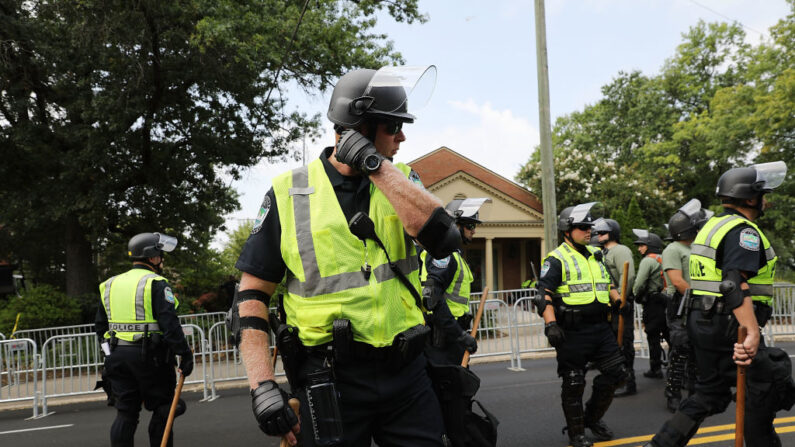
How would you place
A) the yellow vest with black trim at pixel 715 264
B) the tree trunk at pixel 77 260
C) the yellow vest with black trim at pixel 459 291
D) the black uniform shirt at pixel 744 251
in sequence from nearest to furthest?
the black uniform shirt at pixel 744 251 → the yellow vest with black trim at pixel 715 264 → the yellow vest with black trim at pixel 459 291 → the tree trunk at pixel 77 260

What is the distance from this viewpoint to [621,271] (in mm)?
7184

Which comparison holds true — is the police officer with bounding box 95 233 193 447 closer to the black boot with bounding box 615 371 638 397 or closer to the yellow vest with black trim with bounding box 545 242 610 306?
the yellow vest with black trim with bounding box 545 242 610 306

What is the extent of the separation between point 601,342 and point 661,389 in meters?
2.96

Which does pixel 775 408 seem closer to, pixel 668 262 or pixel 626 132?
pixel 668 262

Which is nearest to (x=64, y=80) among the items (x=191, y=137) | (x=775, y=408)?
(x=191, y=137)

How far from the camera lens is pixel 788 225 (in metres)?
22.6

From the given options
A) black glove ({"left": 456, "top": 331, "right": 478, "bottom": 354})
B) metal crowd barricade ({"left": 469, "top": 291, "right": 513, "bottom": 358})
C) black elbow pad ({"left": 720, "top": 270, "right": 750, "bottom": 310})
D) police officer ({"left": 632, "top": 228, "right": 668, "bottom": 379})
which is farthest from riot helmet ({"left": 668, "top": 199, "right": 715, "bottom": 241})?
metal crowd barricade ({"left": 469, "top": 291, "right": 513, "bottom": 358})

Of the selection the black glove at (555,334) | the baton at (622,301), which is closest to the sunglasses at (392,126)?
the black glove at (555,334)

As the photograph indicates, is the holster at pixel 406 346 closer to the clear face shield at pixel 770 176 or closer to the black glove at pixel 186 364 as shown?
the clear face shield at pixel 770 176

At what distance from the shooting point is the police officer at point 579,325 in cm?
460

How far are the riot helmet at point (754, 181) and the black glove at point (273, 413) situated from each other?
3250 mm

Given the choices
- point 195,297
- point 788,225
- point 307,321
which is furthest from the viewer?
point 788,225

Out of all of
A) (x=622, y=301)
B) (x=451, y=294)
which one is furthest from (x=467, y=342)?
(x=622, y=301)

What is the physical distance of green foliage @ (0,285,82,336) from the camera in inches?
454
